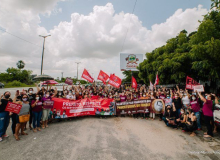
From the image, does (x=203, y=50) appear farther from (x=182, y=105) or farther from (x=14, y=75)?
(x=14, y=75)

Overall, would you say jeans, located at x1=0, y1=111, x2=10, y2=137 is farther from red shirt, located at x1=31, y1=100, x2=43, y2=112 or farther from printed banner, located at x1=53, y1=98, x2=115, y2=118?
printed banner, located at x1=53, y1=98, x2=115, y2=118

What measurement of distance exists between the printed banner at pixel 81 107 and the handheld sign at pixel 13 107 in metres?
2.22

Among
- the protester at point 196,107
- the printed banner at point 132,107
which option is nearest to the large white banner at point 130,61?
the printed banner at point 132,107

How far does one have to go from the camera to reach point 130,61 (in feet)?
91.0

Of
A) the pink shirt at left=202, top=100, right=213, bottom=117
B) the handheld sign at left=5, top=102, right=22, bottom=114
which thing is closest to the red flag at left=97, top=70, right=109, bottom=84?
the handheld sign at left=5, top=102, right=22, bottom=114

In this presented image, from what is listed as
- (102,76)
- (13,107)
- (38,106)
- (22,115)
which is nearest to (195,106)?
(38,106)

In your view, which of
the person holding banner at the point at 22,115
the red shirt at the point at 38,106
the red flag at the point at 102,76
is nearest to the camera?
the person holding banner at the point at 22,115

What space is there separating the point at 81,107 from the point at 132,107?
323 centimetres

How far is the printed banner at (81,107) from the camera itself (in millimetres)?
6633

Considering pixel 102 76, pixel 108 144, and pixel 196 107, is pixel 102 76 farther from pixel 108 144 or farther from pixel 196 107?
pixel 108 144

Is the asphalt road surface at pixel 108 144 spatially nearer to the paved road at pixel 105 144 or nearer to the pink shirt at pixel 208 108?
the paved road at pixel 105 144

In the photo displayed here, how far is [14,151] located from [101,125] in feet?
11.6

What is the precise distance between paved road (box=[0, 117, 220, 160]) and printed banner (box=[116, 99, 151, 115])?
154 centimetres

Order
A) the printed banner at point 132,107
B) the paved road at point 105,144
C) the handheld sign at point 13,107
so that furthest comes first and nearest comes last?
the printed banner at point 132,107 < the handheld sign at point 13,107 < the paved road at point 105,144
